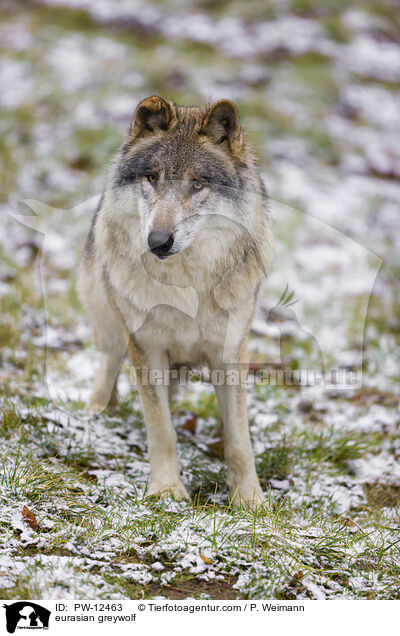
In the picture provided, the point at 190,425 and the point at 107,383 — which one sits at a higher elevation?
the point at 107,383

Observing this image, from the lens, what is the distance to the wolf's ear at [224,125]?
11.0 ft

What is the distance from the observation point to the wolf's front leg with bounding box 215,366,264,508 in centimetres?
375

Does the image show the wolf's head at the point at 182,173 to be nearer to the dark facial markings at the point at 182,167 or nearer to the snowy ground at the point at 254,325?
the dark facial markings at the point at 182,167

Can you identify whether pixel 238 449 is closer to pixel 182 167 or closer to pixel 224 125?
pixel 182 167

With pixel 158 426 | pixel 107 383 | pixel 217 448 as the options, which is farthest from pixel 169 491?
pixel 107 383

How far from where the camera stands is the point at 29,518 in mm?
3039

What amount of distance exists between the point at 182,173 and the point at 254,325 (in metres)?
3.27

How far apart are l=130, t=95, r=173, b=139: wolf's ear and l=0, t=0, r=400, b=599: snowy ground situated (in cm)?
205

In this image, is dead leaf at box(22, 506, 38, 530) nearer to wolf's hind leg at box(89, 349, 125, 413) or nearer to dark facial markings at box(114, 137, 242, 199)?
wolf's hind leg at box(89, 349, 125, 413)

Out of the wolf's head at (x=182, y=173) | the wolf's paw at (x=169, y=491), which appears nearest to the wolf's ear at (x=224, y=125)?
the wolf's head at (x=182, y=173)
